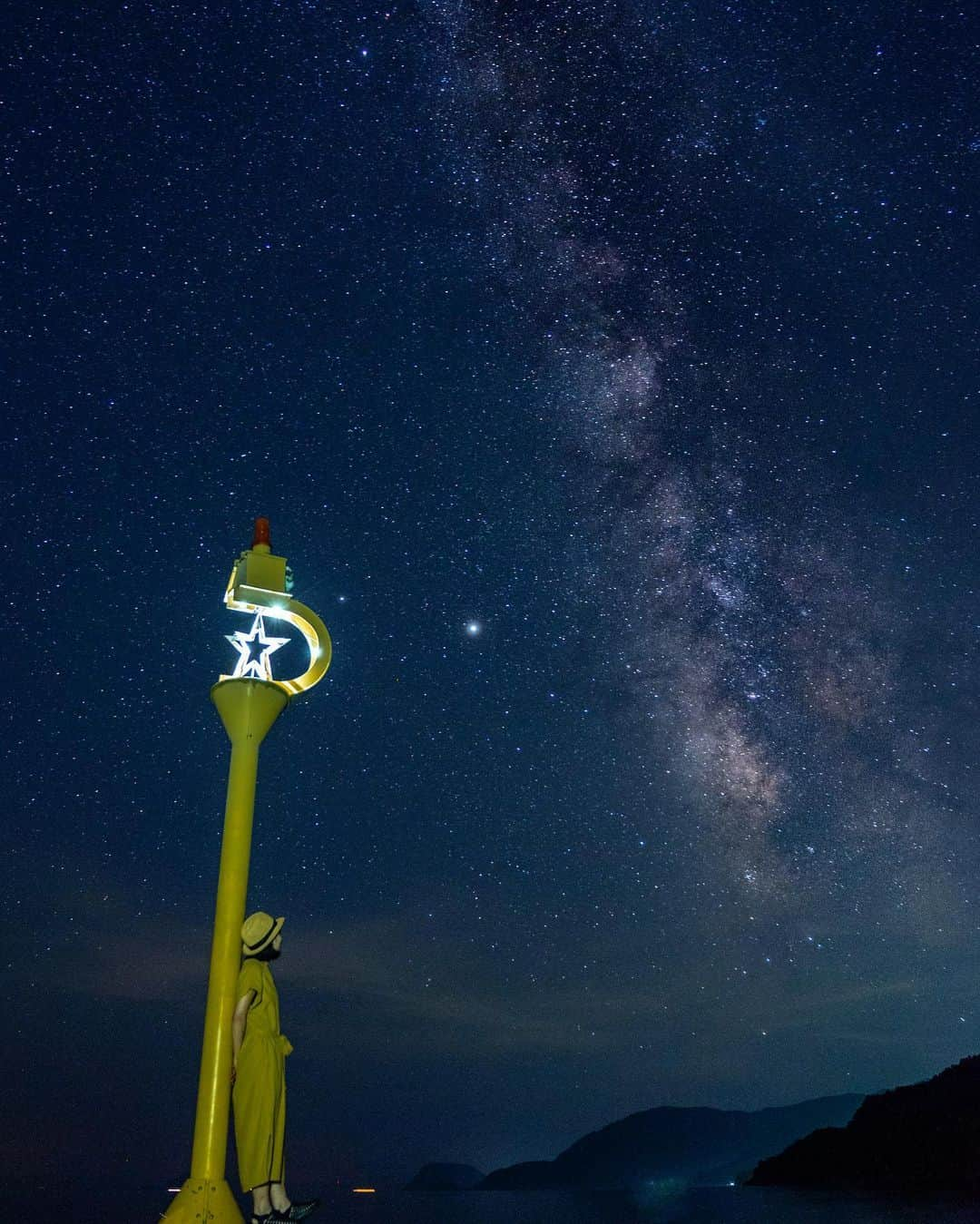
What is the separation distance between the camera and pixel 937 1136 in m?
108

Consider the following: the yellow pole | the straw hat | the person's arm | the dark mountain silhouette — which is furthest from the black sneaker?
the dark mountain silhouette

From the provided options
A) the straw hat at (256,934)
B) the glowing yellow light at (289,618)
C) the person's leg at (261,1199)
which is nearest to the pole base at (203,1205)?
the person's leg at (261,1199)

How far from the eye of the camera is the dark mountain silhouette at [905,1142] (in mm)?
101688

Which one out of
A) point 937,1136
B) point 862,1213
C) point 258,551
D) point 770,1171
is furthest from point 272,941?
point 770,1171

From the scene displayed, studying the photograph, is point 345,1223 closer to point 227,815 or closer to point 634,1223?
point 634,1223

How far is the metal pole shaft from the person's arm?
0.15 feet

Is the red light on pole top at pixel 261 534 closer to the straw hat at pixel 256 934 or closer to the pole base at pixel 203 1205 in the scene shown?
the straw hat at pixel 256 934

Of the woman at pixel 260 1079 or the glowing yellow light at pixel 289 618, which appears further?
the glowing yellow light at pixel 289 618

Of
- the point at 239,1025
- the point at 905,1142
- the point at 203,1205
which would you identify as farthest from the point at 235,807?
the point at 905,1142

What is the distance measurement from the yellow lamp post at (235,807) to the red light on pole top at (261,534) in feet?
0.05

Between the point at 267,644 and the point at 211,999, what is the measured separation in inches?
164

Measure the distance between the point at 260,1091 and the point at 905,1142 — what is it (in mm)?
126981

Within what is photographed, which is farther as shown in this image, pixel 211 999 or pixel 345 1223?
pixel 345 1223

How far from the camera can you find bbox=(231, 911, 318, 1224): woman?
9812 mm
